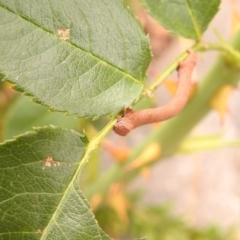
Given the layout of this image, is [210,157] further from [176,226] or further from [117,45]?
[117,45]

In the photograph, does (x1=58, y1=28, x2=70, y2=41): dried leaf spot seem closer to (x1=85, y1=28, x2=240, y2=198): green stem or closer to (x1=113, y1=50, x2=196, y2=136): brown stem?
(x1=113, y1=50, x2=196, y2=136): brown stem

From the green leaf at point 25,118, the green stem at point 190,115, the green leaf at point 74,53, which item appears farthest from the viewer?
the green leaf at point 25,118

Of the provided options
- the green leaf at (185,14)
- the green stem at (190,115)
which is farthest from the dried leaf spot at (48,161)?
the green stem at (190,115)

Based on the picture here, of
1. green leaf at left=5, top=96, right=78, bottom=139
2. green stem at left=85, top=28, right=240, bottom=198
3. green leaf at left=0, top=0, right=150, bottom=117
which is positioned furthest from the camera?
green leaf at left=5, top=96, right=78, bottom=139

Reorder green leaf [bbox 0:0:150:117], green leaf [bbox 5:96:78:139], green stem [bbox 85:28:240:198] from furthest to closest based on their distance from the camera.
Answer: green leaf [bbox 5:96:78:139], green stem [bbox 85:28:240:198], green leaf [bbox 0:0:150:117]

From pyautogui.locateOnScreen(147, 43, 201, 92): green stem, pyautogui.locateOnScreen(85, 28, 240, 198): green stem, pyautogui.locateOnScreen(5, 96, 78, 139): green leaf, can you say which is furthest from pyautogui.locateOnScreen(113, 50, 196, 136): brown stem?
pyautogui.locateOnScreen(5, 96, 78, 139): green leaf

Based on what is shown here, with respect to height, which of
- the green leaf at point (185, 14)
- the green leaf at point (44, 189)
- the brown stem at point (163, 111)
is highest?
the green leaf at point (185, 14)

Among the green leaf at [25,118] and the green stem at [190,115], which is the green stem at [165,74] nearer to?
the green stem at [190,115]
